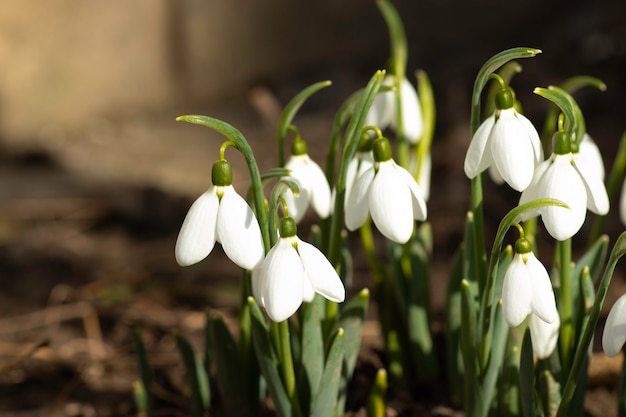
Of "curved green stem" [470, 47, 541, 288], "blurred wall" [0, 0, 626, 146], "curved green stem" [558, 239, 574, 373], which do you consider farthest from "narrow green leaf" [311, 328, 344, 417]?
"blurred wall" [0, 0, 626, 146]

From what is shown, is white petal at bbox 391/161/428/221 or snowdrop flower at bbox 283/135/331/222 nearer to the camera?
white petal at bbox 391/161/428/221

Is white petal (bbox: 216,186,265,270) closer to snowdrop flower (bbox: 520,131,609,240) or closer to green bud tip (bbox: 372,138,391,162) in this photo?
green bud tip (bbox: 372,138,391,162)

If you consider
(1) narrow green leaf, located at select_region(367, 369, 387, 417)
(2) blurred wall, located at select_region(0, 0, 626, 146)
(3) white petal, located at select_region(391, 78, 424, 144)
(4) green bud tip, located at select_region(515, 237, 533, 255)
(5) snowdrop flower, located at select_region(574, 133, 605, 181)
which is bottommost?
(1) narrow green leaf, located at select_region(367, 369, 387, 417)

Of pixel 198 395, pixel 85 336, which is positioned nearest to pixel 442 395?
pixel 198 395

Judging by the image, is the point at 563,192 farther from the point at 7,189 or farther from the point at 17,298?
the point at 7,189

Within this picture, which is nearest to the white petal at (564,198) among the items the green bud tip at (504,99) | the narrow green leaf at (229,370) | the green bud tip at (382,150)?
the green bud tip at (504,99)

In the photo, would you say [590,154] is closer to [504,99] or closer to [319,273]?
[504,99]

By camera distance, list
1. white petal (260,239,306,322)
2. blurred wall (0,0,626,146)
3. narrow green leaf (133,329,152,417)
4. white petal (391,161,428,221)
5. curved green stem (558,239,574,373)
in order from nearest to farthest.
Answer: white petal (260,239,306,322) < white petal (391,161,428,221) < curved green stem (558,239,574,373) < narrow green leaf (133,329,152,417) < blurred wall (0,0,626,146)

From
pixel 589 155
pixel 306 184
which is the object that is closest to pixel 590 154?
pixel 589 155
